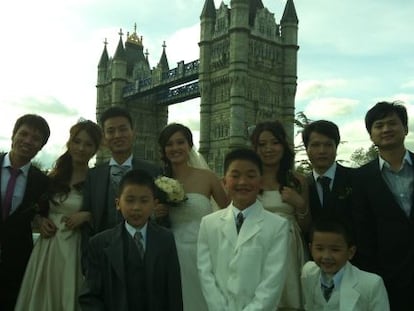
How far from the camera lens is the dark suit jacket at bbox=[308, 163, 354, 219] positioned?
11.0 feet

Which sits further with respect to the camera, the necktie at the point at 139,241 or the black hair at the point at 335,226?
the black hair at the point at 335,226

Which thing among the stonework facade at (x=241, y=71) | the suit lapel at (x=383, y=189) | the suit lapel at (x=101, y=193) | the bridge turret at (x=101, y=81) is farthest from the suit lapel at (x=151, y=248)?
the bridge turret at (x=101, y=81)

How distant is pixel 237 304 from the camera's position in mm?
2764

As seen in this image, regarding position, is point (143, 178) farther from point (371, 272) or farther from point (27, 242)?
point (371, 272)

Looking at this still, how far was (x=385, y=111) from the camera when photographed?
3217 millimetres

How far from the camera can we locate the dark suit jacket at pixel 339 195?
3355 mm

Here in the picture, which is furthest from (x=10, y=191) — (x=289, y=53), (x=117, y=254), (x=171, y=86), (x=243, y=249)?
(x=171, y=86)

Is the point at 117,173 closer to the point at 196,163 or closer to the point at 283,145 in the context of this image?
the point at 196,163

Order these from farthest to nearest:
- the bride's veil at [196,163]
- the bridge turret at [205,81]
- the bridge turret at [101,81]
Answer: the bridge turret at [101,81], the bridge turret at [205,81], the bride's veil at [196,163]

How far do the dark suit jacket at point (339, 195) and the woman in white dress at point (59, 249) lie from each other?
4.98 ft

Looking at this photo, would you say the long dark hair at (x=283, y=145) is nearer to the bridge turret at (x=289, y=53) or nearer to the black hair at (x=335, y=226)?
the black hair at (x=335, y=226)

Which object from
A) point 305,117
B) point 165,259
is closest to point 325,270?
point 165,259

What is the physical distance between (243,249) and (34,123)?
68.5 inches

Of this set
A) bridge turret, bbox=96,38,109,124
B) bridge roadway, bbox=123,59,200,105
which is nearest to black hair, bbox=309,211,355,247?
bridge roadway, bbox=123,59,200,105
